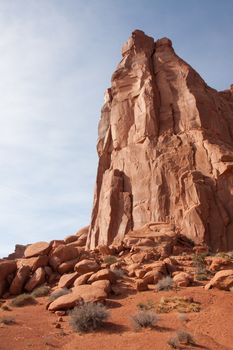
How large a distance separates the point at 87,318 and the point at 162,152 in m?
21.9

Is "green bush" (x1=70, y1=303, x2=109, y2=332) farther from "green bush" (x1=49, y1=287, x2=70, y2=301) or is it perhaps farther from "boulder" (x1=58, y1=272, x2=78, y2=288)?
"boulder" (x1=58, y1=272, x2=78, y2=288)

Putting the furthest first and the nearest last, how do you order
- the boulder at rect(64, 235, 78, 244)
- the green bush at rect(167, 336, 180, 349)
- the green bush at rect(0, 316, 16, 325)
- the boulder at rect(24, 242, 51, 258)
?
the boulder at rect(64, 235, 78, 244), the boulder at rect(24, 242, 51, 258), the green bush at rect(0, 316, 16, 325), the green bush at rect(167, 336, 180, 349)

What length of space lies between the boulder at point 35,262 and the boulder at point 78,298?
7.19 m

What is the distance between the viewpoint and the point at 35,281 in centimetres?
2277

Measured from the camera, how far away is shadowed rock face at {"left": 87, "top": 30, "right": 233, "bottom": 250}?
2978 cm

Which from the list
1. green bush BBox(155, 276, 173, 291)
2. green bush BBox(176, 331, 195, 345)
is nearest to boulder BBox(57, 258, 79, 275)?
green bush BBox(155, 276, 173, 291)

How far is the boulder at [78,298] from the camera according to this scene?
16.5 metres

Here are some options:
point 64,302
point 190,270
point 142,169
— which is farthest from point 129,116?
point 64,302

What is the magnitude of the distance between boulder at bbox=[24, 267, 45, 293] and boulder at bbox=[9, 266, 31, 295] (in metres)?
0.35

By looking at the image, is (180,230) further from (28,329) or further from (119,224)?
(28,329)

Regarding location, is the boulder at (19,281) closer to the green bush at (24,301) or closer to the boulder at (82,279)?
the green bush at (24,301)

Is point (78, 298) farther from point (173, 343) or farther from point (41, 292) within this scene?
point (173, 343)

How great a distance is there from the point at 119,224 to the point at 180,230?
18.9ft

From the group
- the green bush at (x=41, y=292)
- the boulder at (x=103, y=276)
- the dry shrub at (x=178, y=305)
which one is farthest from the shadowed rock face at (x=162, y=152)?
the dry shrub at (x=178, y=305)
